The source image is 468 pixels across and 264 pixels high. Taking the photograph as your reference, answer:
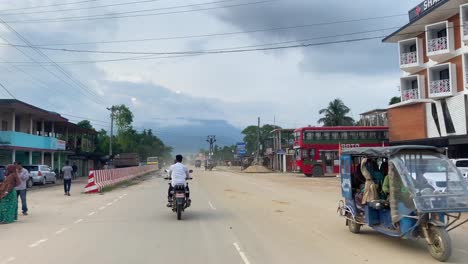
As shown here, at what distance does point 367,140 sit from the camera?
47.9 m

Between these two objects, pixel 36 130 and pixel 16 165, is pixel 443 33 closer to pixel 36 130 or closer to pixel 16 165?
pixel 16 165

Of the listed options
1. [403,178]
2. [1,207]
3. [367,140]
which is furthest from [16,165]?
[367,140]

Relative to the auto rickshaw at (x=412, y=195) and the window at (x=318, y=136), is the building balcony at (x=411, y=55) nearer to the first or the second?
the window at (x=318, y=136)

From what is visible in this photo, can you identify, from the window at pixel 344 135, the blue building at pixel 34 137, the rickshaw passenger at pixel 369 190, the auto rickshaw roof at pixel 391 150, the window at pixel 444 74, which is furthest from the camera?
the window at pixel 344 135

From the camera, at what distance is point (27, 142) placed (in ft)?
125

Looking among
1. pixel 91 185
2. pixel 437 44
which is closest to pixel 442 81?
pixel 437 44

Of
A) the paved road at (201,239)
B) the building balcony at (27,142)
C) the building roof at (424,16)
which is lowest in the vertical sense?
the paved road at (201,239)

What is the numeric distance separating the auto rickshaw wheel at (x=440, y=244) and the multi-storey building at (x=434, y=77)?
2928 cm

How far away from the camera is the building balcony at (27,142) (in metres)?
34.3

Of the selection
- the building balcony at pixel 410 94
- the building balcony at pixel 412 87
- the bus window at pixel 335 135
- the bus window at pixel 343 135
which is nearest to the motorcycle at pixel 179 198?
the building balcony at pixel 412 87

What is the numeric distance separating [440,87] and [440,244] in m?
32.2

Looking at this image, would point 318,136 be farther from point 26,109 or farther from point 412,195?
point 412,195

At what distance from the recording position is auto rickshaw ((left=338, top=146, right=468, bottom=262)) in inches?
320

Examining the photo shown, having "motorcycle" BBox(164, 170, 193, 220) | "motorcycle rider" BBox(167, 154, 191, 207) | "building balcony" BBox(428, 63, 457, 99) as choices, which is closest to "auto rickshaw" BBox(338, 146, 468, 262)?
"motorcycle" BBox(164, 170, 193, 220)
